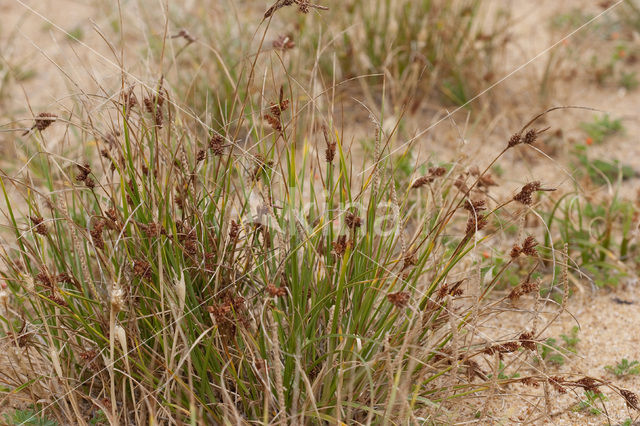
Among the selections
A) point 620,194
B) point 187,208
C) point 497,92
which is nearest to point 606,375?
point 620,194

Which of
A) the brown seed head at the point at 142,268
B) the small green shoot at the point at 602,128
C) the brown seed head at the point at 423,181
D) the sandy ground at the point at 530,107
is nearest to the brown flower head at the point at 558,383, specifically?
the sandy ground at the point at 530,107

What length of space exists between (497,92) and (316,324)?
2326mm

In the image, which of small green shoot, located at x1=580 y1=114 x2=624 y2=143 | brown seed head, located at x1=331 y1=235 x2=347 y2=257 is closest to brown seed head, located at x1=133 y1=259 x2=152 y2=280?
brown seed head, located at x1=331 y1=235 x2=347 y2=257

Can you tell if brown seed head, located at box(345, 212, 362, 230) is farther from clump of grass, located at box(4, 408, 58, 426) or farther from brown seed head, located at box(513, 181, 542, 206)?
clump of grass, located at box(4, 408, 58, 426)

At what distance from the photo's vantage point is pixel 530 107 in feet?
13.0

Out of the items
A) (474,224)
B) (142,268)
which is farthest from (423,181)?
(142,268)

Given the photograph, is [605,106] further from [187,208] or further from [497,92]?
[187,208]

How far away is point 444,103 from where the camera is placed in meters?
4.04

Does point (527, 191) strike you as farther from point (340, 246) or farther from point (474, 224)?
point (340, 246)

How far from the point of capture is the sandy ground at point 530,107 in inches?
91.5

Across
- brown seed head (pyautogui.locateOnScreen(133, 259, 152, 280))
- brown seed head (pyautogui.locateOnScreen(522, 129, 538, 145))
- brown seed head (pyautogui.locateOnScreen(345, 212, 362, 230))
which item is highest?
brown seed head (pyautogui.locateOnScreen(522, 129, 538, 145))

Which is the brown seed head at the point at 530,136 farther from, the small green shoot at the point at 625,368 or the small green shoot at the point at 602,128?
the small green shoot at the point at 602,128

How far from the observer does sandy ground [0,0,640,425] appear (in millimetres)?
2324

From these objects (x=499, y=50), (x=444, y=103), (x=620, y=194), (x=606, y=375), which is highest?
(x=499, y=50)
